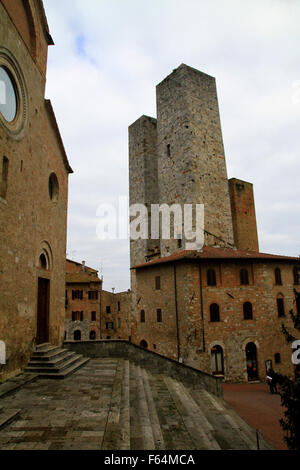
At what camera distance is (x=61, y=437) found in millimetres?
4926

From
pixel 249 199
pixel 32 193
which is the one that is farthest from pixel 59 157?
pixel 249 199

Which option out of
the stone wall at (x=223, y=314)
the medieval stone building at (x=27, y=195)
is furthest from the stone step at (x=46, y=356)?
the stone wall at (x=223, y=314)

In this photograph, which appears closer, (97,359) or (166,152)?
(97,359)

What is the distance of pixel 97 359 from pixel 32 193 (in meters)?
7.39

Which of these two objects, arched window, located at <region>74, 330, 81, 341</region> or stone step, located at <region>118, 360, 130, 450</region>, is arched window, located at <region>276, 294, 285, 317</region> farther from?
arched window, located at <region>74, 330, 81, 341</region>

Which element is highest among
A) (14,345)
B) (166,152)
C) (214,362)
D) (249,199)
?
(166,152)

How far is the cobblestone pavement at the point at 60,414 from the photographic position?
15.5ft

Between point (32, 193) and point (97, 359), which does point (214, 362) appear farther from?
point (32, 193)

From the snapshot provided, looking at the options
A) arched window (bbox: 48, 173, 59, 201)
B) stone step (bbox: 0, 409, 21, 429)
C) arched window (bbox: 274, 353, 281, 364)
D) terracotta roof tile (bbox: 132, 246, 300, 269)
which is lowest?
arched window (bbox: 274, 353, 281, 364)

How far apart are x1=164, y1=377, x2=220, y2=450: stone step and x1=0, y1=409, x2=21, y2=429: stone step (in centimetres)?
362

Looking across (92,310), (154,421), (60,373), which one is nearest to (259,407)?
(154,421)

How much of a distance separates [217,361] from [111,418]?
13257 millimetres

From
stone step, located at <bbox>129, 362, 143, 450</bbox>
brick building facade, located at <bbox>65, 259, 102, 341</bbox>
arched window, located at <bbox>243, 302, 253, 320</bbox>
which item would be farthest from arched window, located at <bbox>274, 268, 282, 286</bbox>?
brick building facade, located at <bbox>65, 259, 102, 341</bbox>

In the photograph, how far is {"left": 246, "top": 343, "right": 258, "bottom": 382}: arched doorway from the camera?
17.9 m
